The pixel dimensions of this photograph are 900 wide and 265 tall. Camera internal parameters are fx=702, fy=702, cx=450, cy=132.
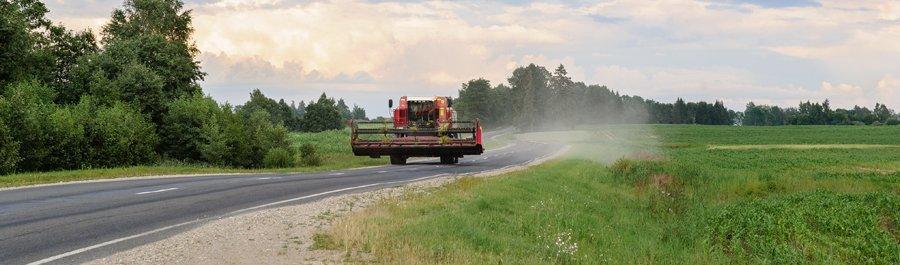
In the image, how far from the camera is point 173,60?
44125mm

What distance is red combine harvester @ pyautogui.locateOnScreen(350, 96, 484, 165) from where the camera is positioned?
31688 millimetres

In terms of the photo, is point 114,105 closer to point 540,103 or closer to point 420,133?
point 420,133

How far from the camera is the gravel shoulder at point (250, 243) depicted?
28.8 feet

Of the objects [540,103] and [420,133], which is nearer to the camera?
[420,133]

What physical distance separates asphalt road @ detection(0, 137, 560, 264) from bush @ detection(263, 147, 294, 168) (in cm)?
1880

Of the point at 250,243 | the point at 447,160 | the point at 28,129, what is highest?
the point at 28,129

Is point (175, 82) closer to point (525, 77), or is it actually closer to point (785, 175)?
point (785, 175)

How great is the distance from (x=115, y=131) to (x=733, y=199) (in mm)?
26481

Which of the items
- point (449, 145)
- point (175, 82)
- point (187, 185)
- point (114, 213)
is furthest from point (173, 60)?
point (114, 213)

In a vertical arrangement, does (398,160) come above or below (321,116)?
below

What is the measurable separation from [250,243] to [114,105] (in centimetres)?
3096

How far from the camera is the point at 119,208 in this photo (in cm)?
1370

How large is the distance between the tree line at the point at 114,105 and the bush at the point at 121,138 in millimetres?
47

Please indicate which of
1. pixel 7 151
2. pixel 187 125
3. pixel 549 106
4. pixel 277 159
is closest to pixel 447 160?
pixel 277 159
